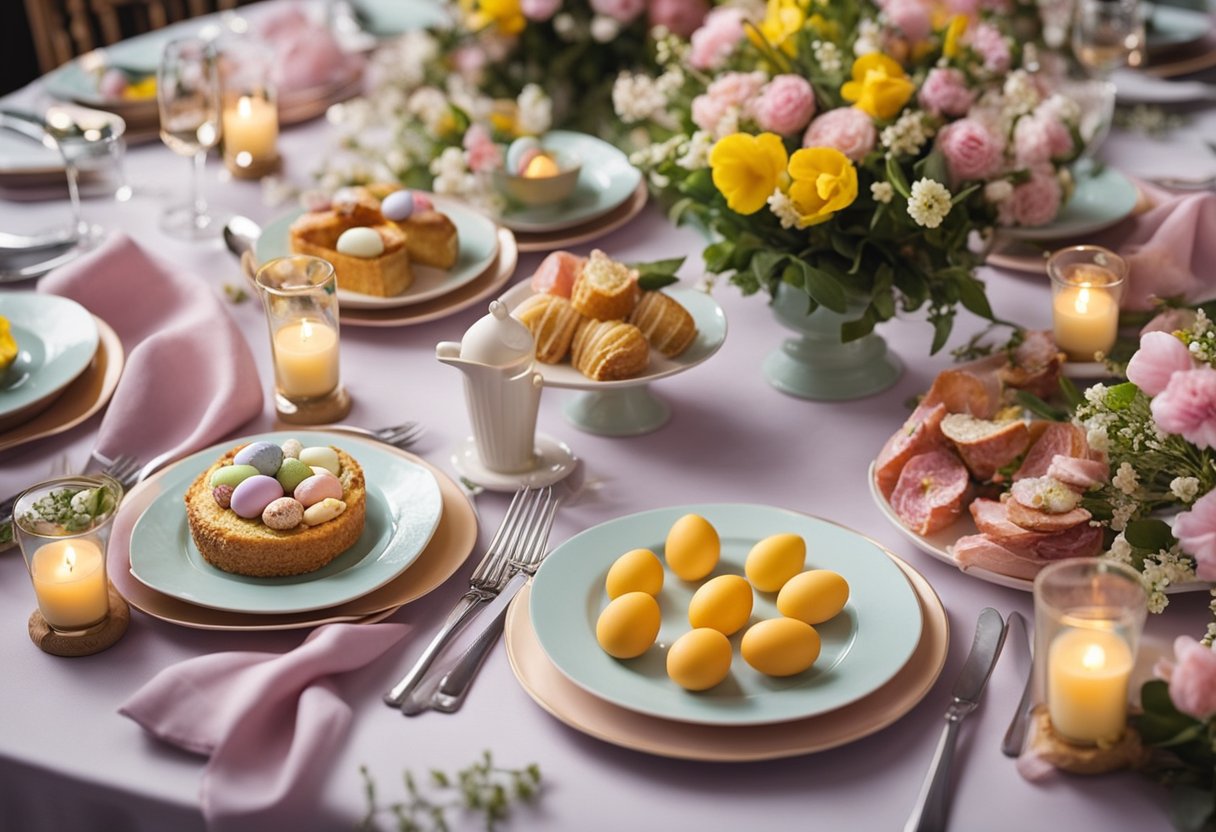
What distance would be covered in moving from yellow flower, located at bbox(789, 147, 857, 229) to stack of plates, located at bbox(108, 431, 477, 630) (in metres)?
0.59

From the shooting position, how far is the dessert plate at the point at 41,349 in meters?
1.82

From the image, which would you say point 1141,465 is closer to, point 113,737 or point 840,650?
point 840,650

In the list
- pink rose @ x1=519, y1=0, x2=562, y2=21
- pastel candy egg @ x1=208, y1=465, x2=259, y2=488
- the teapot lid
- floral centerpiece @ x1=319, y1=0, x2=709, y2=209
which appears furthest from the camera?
pink rose @ x1=519, y1=0, x2=562, y2=21

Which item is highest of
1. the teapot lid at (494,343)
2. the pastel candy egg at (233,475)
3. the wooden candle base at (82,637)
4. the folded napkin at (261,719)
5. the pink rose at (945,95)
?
the pink rose at (945,95)

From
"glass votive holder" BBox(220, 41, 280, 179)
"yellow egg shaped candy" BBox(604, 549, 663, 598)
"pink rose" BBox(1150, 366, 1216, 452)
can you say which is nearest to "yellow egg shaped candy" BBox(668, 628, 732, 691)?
"yellow egg shaped candy" BBox(604, 549, 663, 598)

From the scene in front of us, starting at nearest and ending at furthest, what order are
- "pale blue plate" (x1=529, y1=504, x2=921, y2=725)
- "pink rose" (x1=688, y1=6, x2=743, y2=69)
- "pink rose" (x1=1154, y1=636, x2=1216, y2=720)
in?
1. "pink rose" (x1=1154, y1=636, x2=1216, y2=720)
2. "pale blue plate" (x1=529, y1=504, x2=921, y2=725)
3. "pink rose" (x1=688, y1=6, x2=743, y2=69)

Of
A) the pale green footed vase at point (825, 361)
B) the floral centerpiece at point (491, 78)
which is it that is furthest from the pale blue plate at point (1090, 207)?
the floral centerpiece at point (491, 78)

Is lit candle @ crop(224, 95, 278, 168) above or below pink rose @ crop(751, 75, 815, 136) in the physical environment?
below

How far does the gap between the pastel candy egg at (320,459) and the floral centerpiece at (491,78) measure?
0.95 metres

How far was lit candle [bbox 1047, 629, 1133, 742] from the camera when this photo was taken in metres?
1.21

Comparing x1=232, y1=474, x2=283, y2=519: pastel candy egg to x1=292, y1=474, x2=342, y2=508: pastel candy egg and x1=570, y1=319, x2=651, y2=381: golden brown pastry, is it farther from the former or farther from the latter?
x1=570, y1=319, x2=651, y2=381: golden brown pastry

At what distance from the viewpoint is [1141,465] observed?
4.75ft

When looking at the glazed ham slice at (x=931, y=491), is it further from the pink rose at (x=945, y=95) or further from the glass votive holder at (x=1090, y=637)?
the pink rose at (x=945, y=95)

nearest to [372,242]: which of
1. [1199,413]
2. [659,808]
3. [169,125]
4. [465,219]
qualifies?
[465,219]
